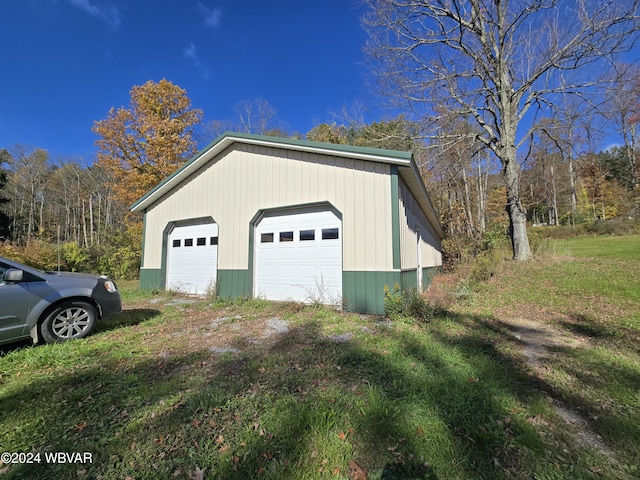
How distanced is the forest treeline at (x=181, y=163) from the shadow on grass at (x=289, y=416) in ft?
28.9

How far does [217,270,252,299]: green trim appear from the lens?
804 centimetres

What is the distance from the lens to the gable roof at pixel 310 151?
6.11 m

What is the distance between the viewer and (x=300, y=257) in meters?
7.41

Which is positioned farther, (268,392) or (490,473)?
(268,392)

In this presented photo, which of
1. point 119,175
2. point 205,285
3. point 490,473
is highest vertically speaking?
point 119,175

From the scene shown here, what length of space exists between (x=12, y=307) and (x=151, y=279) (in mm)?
7039

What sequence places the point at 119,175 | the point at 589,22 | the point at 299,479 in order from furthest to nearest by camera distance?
the point at 119,175 → the point at 589,22 → the point at 299,479

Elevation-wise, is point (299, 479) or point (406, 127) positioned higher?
point (406, 127)

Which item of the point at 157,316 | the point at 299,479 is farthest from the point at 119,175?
the point at 299,479

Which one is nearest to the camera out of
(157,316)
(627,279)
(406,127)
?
(157,316)

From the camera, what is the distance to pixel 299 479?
190 cm

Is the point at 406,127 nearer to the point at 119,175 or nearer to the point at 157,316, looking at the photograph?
the point at 157,316

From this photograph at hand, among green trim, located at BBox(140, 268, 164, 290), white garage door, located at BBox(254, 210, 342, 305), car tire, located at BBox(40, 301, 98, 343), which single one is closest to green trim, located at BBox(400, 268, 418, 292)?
white garage door, located at BBox(254, 210, 342, 305)

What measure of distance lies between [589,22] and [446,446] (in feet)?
42.9
